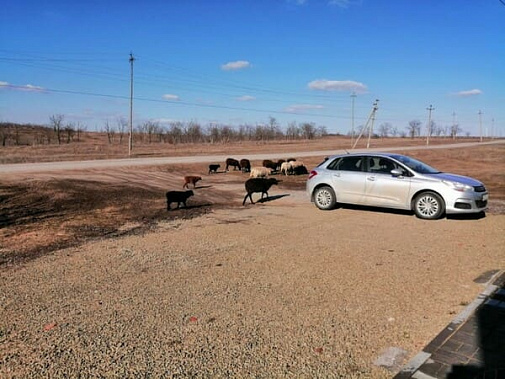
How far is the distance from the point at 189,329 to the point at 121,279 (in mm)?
1929

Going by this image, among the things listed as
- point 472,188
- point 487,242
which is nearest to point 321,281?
point 487,242

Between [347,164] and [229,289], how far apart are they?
7.02 metres

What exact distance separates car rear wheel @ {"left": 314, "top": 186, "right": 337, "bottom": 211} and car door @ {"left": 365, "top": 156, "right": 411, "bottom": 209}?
103 cm

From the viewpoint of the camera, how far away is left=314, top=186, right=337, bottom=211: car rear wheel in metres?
11.3

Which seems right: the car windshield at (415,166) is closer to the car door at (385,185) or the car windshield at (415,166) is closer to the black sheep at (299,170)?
the car door at (385,185)

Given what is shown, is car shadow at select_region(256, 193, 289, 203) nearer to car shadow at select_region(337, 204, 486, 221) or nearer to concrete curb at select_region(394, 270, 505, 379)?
car shadow at select_region(337, 204, 486, 221)

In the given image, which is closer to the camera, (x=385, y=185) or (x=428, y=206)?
(x=428, y=206)

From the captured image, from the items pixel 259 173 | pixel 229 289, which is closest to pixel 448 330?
pixel 229 289

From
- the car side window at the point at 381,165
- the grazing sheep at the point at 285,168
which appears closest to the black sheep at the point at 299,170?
the grazing sheep at the point at 285,168

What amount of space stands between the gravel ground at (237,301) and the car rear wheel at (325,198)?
2893mm

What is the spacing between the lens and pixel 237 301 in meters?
4.77

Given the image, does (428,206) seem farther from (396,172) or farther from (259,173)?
(259,173)

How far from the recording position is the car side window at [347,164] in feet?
36.1

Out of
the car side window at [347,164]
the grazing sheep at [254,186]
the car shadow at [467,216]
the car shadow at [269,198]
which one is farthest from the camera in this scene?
the car shadow at [269,198]
